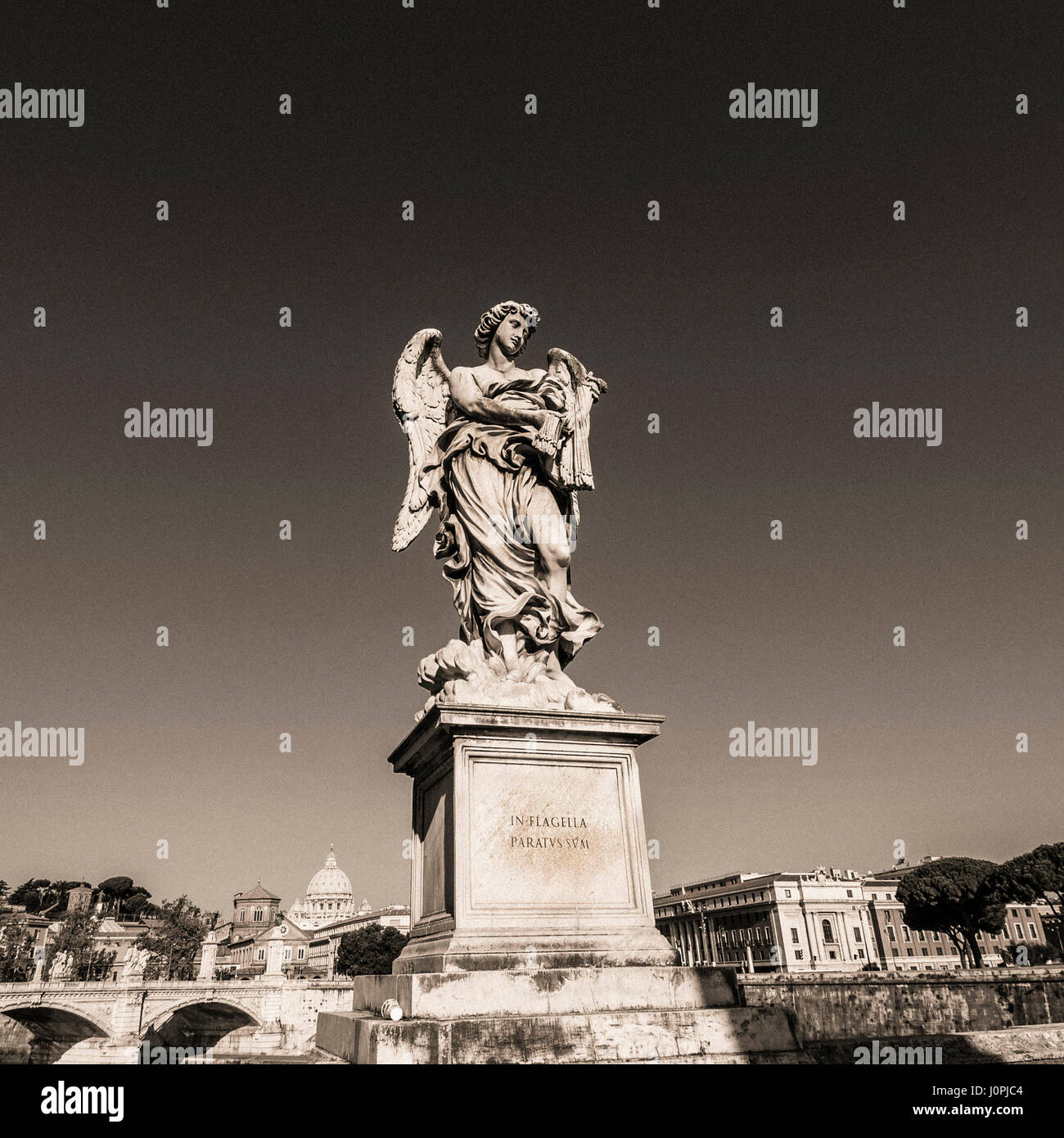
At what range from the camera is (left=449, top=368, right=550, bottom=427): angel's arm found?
8.04 m

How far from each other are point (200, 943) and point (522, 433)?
9334cm

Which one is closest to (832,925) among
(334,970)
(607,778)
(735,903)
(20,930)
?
(735,903)

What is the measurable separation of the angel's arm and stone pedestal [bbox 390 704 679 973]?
3112 millimetres

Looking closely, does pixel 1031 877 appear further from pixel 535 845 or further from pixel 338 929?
pixel 338 929

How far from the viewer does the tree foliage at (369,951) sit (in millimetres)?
90438

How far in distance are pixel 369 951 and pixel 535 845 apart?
98.2 metres

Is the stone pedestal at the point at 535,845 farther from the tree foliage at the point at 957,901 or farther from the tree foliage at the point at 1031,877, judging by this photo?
the tree foliage at the point at 1031,877

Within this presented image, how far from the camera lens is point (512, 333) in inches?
338

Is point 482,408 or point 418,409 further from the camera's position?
point 418,409

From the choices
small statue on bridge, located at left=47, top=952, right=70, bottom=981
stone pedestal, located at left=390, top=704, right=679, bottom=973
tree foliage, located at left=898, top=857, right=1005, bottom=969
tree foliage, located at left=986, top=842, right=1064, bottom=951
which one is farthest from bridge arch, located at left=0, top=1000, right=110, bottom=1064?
tree foliage, located at left=986, top=842, right=1064, bottom=951

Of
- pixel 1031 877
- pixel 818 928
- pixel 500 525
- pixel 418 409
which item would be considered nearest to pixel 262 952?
pixel 818 928

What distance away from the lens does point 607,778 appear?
21.6 ft

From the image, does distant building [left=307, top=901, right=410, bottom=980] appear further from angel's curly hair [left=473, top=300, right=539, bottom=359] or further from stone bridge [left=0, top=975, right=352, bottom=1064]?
angel's curly hair [left=473, top=300, right=539, bottom=359]
